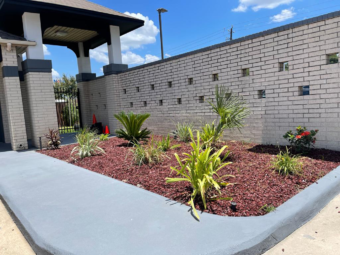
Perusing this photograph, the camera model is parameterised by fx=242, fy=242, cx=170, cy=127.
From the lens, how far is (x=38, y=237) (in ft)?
9.04

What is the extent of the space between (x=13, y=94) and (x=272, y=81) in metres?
8.33

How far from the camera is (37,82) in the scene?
8836mm

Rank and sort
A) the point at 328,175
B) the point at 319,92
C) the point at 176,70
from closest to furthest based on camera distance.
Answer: the point at 328,175
the point at 319,92
the point at 176,70

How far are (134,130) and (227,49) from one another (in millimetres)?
3672

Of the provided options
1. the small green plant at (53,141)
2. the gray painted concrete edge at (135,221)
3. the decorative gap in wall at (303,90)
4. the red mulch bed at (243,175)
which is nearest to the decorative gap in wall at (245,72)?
the decorative gap in wall at (303,90)

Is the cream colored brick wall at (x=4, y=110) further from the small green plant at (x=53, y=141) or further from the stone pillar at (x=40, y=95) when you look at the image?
the small green plant at (x=53, y=141)

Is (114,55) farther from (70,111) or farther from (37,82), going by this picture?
(70,111)

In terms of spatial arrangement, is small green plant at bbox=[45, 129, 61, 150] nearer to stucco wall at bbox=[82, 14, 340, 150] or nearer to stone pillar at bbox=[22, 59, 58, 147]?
stone pillar at bbox=[22, 59, 58, 147]

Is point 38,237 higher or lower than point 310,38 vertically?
lower

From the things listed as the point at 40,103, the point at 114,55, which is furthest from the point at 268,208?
the point at 114,55

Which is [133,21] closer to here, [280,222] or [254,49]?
[254,49]

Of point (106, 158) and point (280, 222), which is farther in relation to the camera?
point (106, 158)

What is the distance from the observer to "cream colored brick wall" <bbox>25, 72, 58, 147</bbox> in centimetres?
879

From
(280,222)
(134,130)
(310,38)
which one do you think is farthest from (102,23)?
(280,222)
